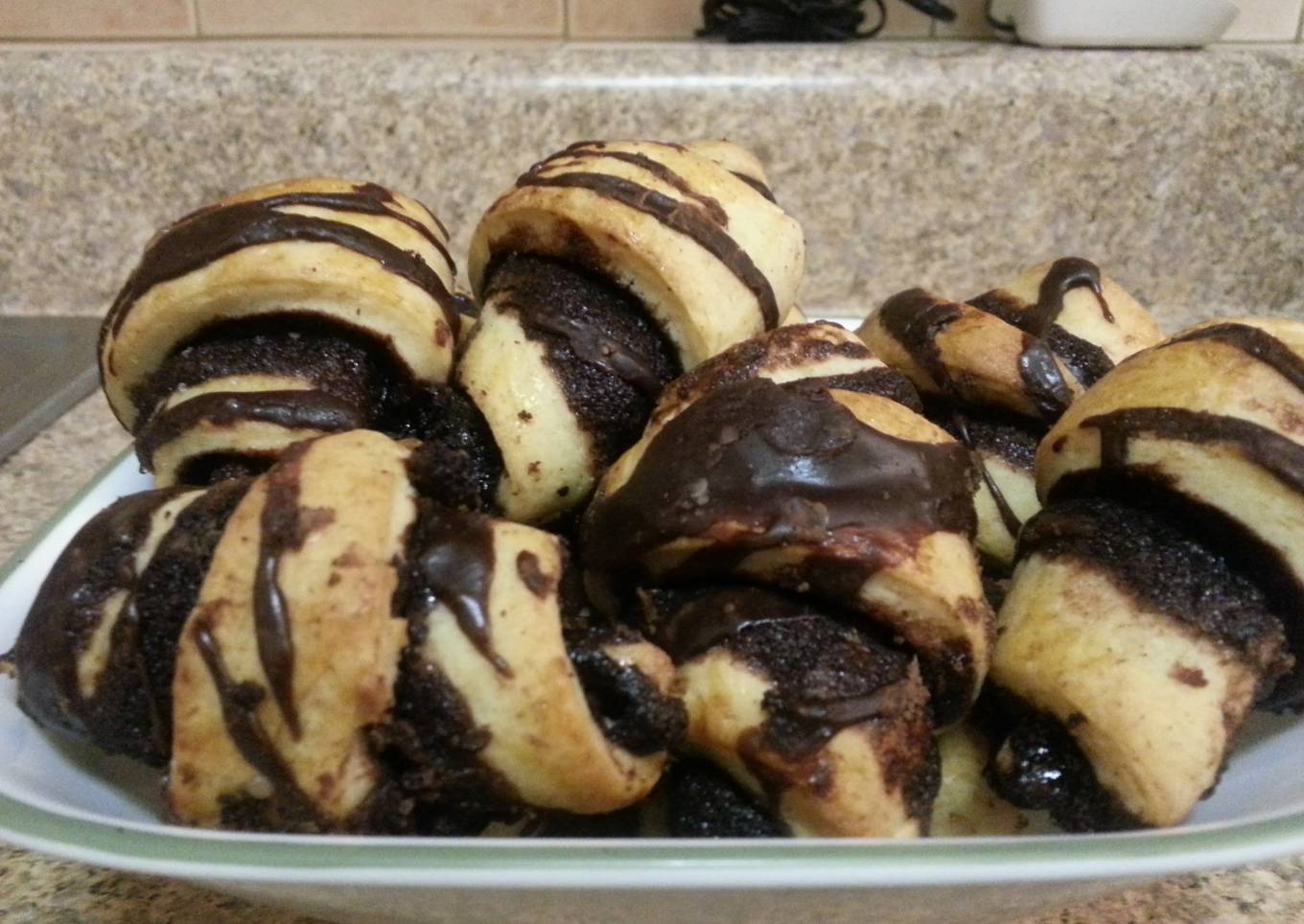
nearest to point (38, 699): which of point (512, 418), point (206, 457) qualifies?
point (206, 457)

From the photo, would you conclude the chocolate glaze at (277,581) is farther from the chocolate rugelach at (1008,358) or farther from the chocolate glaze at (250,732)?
the chocolate rugelach at (1008,358)

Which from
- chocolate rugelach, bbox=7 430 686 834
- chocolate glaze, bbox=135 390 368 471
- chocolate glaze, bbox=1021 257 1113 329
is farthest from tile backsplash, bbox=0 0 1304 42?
chocolate rugelach, bbox=7 430 686 834

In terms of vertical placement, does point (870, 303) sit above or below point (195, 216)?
below

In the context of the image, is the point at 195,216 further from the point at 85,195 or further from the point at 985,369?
the point at 85,195

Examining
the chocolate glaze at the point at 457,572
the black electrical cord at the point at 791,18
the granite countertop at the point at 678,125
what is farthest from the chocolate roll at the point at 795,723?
the black electrical cord at the point at 791,18

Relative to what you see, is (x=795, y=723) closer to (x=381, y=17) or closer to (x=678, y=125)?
(x=678, y=125)

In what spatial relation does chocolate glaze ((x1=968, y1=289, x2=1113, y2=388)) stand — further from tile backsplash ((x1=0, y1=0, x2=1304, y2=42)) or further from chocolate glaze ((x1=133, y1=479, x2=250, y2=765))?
tile backsplash ((x1=0, y1=0, x2=1304, y2=42))

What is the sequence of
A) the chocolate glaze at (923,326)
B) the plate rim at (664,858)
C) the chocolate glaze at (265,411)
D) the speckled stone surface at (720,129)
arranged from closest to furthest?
the plate rim at (664,858) → the chocolate glaze at (265,411) → the chocolate glaze at (923,326) → the speckled stone surface at (720,129)
